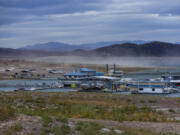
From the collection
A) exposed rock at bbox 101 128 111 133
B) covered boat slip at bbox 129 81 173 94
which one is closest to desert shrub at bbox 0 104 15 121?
exposed rock at bbox 101 128 111 133

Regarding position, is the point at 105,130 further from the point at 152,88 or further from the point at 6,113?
the point at 152,88

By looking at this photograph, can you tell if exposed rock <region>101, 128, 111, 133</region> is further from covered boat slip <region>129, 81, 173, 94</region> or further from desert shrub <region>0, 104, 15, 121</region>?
covered boat slip <region>129, 81, 173, 94</region>

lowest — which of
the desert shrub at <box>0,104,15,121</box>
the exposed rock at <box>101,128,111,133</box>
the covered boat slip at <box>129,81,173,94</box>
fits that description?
the covered boat slip at <box>129,81,173,94</box>

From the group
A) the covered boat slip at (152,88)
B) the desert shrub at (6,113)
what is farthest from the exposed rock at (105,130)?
the covered boat slip at (152,88)

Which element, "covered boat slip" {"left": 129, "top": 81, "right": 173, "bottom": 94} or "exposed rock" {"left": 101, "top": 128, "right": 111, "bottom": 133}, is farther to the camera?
"covered boat slip" {"left": 129, "top": 81, "right": 173, "bottom": 94}

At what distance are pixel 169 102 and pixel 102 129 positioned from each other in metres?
14.5

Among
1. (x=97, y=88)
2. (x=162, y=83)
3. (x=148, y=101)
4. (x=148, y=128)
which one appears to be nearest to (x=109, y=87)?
(x=97, y=88)

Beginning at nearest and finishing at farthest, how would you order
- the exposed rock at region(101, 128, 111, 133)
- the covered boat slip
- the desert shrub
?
the exposed rock at region(101, 128, 111, 133) < the desert shrub < the covered boat slip

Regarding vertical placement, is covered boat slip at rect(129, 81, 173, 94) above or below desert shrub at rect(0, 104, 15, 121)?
below

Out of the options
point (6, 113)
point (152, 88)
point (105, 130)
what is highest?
point (6, 113)

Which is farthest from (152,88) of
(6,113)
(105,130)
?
(6,113)

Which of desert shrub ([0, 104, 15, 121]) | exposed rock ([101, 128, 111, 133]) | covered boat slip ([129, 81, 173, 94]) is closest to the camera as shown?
exposed rock ([101, 128, 111, 133])

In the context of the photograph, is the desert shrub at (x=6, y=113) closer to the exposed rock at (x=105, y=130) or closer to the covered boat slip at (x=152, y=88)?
the exposed rock at (x=105, y=130)

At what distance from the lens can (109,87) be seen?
68812mm
